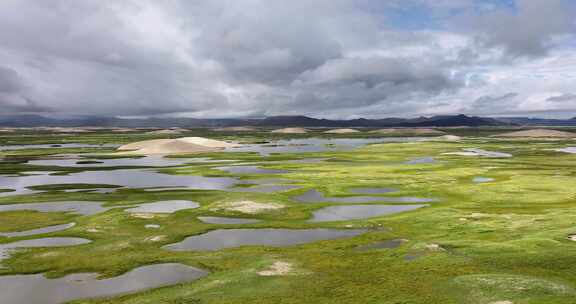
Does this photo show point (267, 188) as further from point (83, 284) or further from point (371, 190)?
point (83, 284)

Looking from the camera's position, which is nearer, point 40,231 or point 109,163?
point 40,231

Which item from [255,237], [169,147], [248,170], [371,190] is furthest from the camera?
[169,147]

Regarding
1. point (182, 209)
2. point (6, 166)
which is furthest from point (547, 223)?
point (6, 166)

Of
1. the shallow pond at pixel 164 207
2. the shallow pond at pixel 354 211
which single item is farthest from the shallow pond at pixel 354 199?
the shallow pond at pixel 164 207

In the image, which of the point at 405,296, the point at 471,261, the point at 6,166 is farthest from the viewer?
the point at 6,166

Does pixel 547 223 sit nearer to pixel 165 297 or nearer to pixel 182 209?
pixel 165 297

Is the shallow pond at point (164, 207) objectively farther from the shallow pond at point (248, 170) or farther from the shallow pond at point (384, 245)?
the shallow pond at point (248, 170)

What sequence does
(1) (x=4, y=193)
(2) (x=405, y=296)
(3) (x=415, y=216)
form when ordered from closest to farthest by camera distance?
(2) (x=405, y=296), (3) (x=415, y=216), (1) (x=4, y=193)

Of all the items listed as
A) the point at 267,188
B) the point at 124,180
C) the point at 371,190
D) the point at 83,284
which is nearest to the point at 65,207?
the point at 124,180
